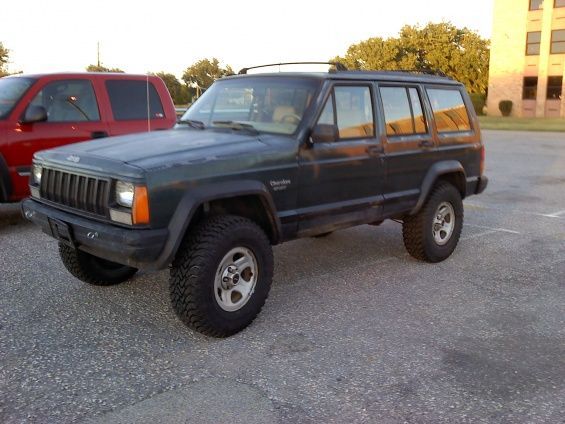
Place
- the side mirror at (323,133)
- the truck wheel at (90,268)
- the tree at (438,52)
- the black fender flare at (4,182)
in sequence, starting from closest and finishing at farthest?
the side mirror at (323,133) → the truck wheel at (90,268) → the black fender flare at (4,182) → the tree at (438,52)

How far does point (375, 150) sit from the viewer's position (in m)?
5.23

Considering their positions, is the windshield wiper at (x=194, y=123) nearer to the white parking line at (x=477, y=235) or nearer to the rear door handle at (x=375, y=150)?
the rear door handle at (x=375, y=150)

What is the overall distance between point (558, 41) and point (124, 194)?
50.7 metres

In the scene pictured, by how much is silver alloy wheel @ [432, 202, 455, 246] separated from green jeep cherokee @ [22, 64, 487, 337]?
0.01 meters

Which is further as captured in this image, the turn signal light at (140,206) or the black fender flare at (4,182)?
the black fender flare at (4,182)

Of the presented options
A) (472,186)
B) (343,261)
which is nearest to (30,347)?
(343,261)

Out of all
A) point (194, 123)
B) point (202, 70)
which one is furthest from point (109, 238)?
point (202, 70)

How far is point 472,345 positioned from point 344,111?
7.15 ft

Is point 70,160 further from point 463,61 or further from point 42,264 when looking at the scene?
point 463,61

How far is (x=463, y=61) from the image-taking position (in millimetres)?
58875

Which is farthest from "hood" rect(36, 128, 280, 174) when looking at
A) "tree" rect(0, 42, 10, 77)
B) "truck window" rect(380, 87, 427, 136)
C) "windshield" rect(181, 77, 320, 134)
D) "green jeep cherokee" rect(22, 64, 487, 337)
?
"tree" rect(0, 42, 10, 77)

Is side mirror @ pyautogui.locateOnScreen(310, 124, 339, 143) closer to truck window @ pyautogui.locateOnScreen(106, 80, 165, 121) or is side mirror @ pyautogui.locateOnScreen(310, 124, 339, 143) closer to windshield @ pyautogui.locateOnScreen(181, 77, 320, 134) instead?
windshield @ pyautogui.locateOnScreen(181, 77, 320, 134)

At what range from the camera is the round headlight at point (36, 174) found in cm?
462

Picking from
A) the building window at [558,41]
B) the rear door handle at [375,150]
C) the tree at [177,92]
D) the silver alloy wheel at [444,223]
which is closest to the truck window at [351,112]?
the rear door handle at [375,150]
